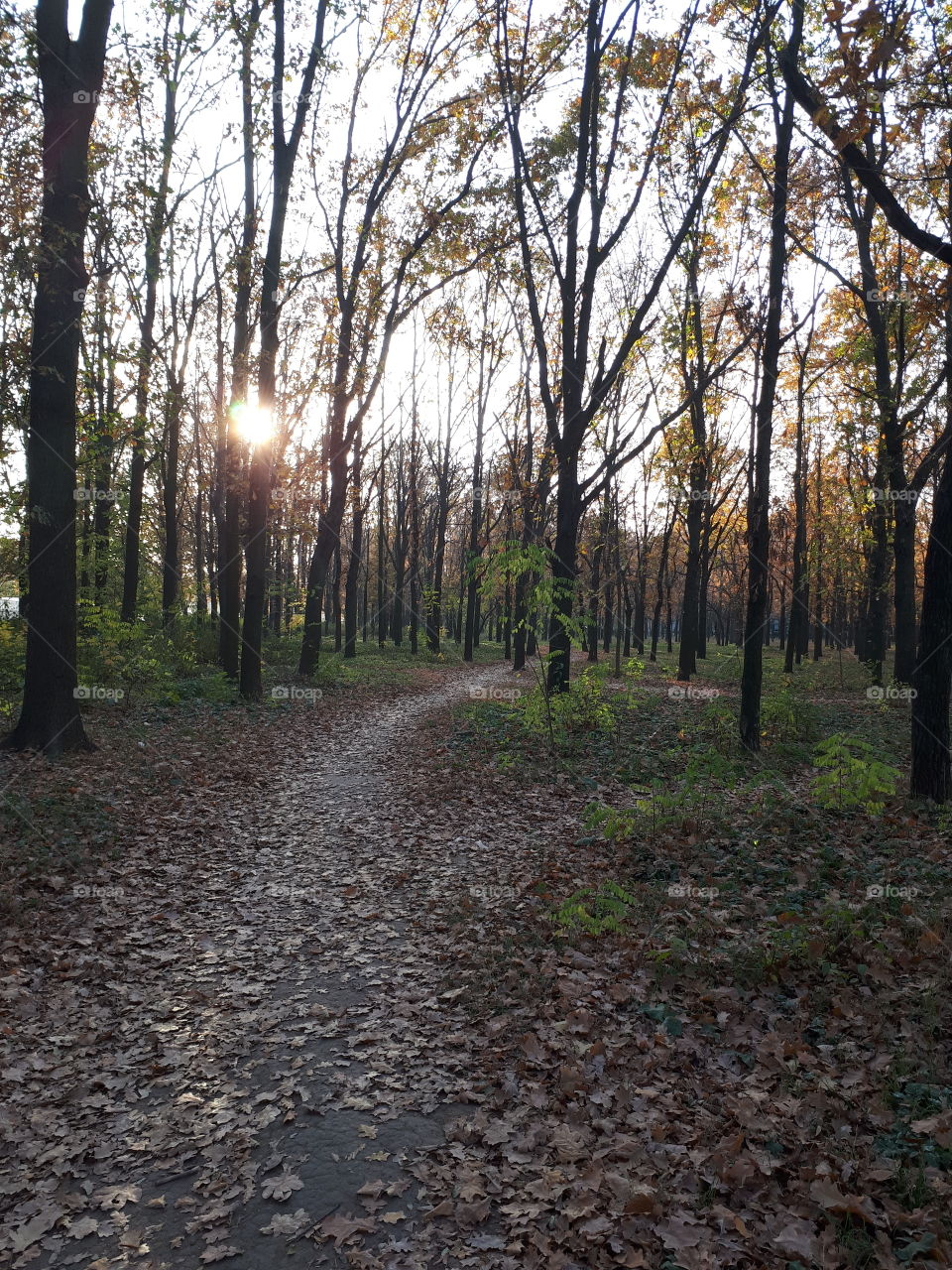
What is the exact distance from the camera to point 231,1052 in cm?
472

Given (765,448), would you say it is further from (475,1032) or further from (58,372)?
(58,372)

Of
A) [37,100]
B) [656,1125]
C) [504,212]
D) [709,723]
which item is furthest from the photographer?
[504,212]

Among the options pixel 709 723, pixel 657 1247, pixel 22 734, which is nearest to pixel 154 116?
pixel 22 734

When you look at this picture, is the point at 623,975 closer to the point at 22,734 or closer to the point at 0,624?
the point at 22,734

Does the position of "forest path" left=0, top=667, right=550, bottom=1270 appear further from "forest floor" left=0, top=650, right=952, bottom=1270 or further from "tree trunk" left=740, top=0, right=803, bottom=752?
"tree trunk" left=740, top=0, right=803, bottom=752

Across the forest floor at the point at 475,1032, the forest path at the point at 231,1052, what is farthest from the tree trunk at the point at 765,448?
the forest path at the point at 231,1052

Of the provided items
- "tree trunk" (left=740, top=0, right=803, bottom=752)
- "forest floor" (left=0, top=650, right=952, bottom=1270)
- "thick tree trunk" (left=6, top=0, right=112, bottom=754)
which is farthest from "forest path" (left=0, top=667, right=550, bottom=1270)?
"tree trunk" (left=740, top=0, right=803, bottom=752)

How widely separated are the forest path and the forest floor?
21 millimetres

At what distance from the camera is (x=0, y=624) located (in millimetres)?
14766

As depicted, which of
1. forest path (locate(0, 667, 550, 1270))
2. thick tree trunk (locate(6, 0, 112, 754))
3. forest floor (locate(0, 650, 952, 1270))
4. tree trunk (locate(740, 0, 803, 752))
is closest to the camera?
forest floor (locate(0, 650, 952, 1270))

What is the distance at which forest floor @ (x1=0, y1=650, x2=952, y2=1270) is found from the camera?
333cm

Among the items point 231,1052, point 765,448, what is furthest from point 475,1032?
point 765,448

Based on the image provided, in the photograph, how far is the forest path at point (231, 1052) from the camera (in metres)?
3.46

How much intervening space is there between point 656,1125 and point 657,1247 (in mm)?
736
